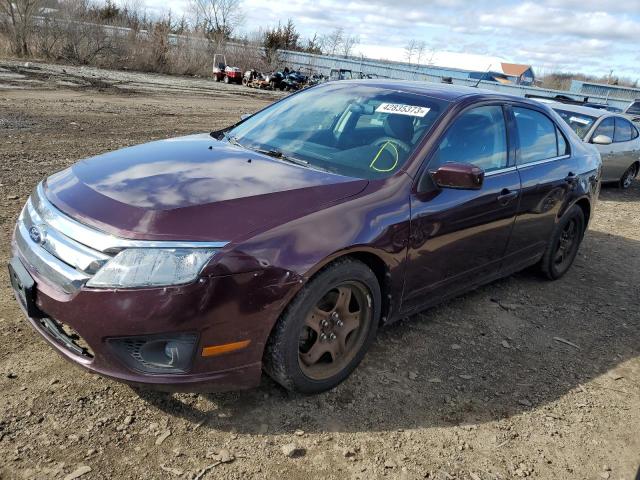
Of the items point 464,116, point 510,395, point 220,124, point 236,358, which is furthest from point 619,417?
point 220,124

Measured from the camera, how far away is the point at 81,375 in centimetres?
290

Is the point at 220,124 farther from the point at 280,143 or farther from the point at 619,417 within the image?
the point at 619,417

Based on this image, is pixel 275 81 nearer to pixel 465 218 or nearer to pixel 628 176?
pixel 628 176

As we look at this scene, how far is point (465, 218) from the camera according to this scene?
139 inches

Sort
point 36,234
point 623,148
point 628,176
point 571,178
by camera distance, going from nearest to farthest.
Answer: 1. point 36,234
2. point 571,178
3. point 623,148
4. point 628,176

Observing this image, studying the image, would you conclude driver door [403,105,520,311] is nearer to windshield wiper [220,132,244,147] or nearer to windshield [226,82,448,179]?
windshield [226,82,448,179]

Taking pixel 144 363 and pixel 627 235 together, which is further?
pixel 627 235

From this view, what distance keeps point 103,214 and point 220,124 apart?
11458mm

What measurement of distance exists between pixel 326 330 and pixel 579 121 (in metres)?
8.47

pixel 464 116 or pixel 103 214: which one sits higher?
pixel 464 116

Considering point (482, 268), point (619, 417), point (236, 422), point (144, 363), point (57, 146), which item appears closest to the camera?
point (144, 363)

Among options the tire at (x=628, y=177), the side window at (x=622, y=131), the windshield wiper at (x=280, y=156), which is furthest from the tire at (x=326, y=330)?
the tire at (x=628, y=177)

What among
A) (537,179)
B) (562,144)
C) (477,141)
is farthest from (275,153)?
(562,144)

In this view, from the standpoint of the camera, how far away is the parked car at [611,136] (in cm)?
940
